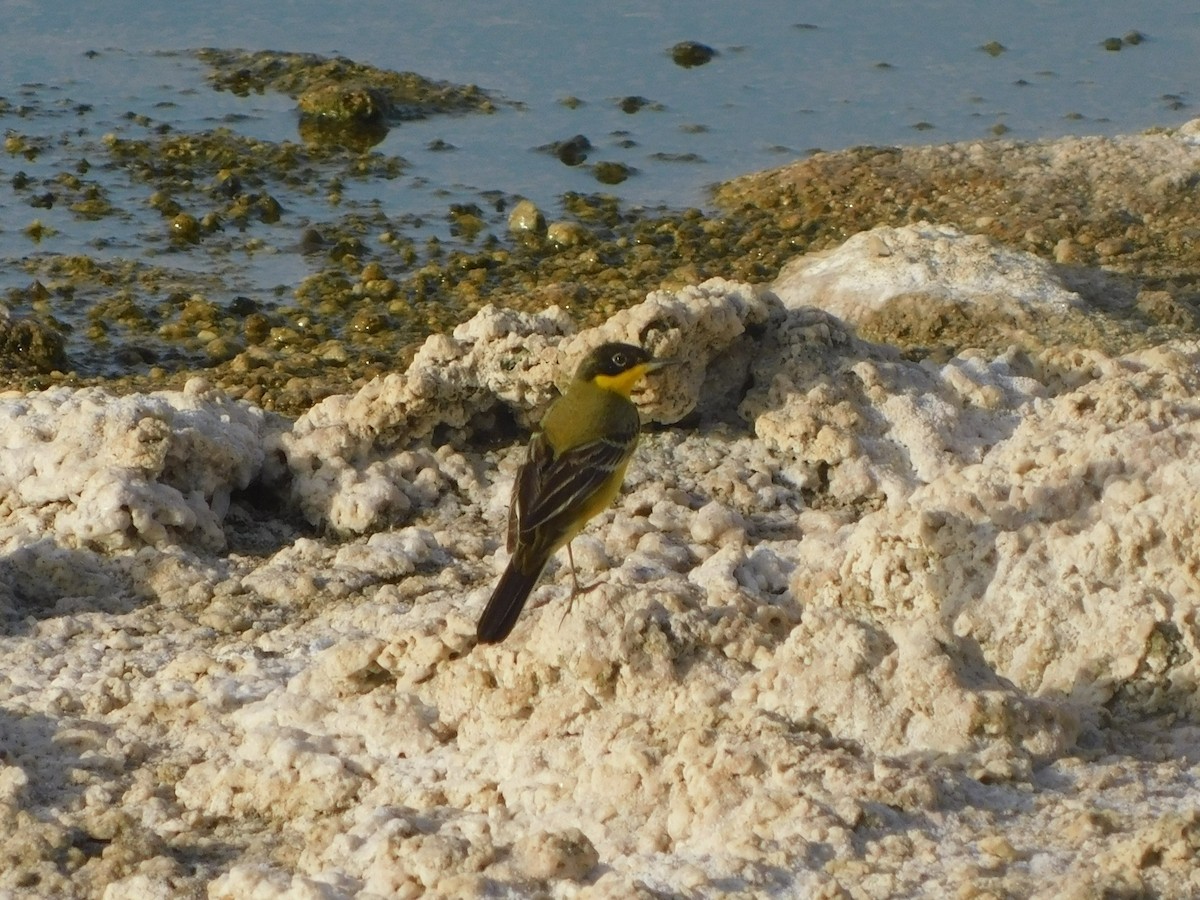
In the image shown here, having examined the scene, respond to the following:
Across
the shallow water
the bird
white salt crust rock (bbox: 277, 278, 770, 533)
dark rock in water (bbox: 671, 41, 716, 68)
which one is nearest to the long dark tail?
the bird

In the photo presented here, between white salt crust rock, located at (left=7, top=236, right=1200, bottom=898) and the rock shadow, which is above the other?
white salt crust rock, located at (left=7, top=236, right=1200, bottom=898)

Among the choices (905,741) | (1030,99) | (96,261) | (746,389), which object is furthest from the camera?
(1030,99)

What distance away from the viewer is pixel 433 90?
12.0m

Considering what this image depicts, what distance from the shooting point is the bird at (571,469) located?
4523mm

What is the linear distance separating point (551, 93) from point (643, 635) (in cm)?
816

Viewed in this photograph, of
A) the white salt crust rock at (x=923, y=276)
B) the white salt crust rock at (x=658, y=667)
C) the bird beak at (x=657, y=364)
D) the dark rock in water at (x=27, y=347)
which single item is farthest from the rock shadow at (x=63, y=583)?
the white salt crust rock at (x=923, y=276)

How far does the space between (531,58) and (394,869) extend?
946 centimetres

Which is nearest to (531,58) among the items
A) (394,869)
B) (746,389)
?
(746,389)

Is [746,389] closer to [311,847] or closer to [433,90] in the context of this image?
[311,847]

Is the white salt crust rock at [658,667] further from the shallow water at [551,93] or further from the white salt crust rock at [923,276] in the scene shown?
the shallow water at [551,93]

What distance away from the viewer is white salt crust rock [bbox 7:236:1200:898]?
376 cm

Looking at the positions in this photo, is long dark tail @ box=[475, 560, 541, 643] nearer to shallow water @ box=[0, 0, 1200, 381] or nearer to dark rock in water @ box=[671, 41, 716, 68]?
shallow water @ box=[0, 0, 1200, 381]

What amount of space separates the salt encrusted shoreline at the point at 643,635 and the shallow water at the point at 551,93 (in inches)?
131

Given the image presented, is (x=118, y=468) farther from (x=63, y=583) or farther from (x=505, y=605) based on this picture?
(x=505, y=605)
